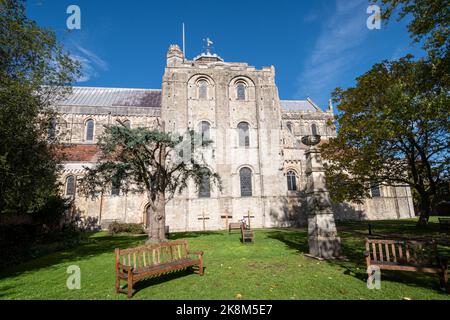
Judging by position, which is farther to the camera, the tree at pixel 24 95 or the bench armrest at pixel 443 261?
the tree at pixel 24 95

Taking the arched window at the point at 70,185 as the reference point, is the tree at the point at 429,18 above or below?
above

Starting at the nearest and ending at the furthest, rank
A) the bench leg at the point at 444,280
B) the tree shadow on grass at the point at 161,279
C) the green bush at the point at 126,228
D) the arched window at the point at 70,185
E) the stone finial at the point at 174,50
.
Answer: the bench leg at the point at 444,280
the tree shadow on grass at the point at 161,279
the green bush at the point at 126,228
the arched window at the point at 70,185
the stone finial at the point at 174,50

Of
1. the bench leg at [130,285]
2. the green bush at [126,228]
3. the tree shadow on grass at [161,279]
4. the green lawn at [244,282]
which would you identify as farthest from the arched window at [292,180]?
the bench leg at [130,285]

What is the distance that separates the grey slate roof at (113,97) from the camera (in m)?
34.3

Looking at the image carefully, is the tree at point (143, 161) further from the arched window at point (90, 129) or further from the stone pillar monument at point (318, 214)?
the arched window at point (90, 129)

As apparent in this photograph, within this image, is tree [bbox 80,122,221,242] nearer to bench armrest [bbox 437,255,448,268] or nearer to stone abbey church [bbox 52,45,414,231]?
stone abbey church [bbox 52,45,414,231]

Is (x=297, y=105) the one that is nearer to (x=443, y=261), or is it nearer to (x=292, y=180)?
(x=292, y=180)

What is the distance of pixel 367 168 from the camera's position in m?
15.1

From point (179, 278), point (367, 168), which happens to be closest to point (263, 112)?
point (367, 168)

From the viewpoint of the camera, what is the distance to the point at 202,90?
84.0ft

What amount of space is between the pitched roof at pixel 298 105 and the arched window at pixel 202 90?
19654 mm

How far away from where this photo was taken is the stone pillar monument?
8852 millimetres

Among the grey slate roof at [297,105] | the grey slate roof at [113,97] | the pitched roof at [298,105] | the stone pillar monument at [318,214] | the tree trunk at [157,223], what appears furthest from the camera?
the grey slate roof at [297,105]
